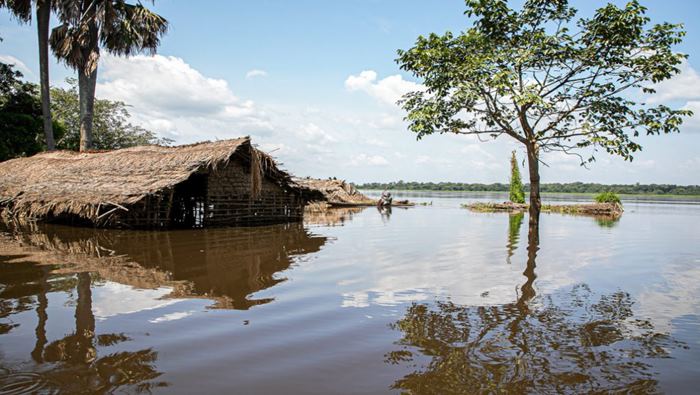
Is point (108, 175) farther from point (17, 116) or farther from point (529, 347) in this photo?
point (529, 347)

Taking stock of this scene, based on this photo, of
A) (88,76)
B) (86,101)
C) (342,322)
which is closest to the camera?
(342,322)

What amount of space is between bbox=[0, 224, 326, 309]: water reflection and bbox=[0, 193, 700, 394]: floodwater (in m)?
0.07

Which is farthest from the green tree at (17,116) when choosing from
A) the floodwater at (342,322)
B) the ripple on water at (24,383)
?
the ripple on water at (24,383)

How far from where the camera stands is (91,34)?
67.5 ft

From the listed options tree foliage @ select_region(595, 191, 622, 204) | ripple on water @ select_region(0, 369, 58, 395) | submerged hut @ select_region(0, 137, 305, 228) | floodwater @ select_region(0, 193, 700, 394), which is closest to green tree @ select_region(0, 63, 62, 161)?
submerged hut @ select_region(0, 137, 305, 228)

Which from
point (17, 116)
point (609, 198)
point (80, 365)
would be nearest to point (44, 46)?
point (17, 116)

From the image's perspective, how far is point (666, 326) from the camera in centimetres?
475

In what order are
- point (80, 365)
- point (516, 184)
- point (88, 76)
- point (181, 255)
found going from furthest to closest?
point (516, 184), point (88, 76), point (181, 255), point (80, 365)

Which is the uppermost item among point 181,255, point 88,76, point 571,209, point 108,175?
point 88,76

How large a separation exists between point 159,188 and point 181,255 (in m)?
4.15

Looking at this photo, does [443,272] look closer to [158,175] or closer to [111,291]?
[111,291]

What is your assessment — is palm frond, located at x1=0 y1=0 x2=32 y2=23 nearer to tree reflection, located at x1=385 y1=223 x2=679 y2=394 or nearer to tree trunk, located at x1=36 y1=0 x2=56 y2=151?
tree trunk, located at x1=36 y1=0 x2=56 y2=151

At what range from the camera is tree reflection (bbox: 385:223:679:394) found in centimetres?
322

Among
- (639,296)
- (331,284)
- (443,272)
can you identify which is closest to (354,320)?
(331,284)
